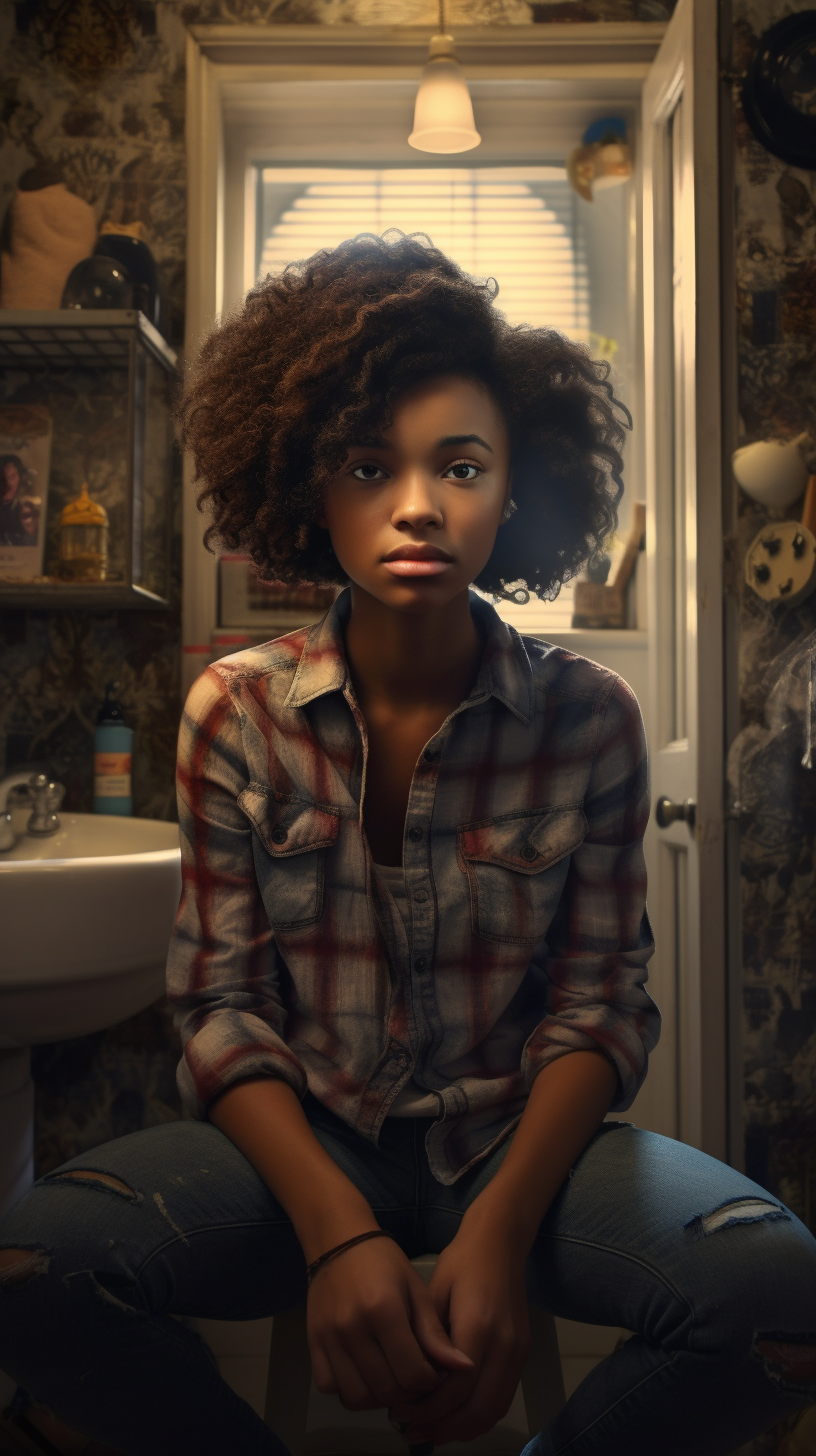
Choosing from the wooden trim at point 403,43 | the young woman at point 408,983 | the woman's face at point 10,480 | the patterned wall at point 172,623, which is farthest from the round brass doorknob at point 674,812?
the wooden trim at point 403,43

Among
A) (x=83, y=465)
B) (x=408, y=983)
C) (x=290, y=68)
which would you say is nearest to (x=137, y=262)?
(x=83, y=465)

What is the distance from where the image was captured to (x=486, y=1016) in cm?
95

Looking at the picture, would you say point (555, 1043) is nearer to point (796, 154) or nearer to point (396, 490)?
point (396, 490)

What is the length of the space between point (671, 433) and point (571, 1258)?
1237 mm

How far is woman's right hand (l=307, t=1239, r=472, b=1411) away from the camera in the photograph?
0.71 meters

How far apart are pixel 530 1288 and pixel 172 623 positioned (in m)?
1.30

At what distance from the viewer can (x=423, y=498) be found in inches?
34.9

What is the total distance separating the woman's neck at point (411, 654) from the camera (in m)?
0.99

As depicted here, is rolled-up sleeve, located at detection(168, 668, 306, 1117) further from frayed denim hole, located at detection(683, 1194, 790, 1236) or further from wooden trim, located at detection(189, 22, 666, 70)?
wooden trim, located at detection(189, 22, 666, 70)

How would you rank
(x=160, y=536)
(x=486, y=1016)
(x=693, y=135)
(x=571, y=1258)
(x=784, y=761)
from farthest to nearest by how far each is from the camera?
(x=160, y=536)
(x=784, y=761)
(x=693, y=135)
(x=486, y=1016)
(x=571, y=1258)

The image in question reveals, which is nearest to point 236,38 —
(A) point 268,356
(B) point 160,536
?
(B) point 160,536

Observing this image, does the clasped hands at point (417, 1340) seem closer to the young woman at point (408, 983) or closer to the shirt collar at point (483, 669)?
the young woman at point (408, 983)

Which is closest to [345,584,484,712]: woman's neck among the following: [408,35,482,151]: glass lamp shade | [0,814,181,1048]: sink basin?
→ [0,814,181,1048]: sink basin

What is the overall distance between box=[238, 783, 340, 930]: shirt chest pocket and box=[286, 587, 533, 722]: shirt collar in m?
0.09
